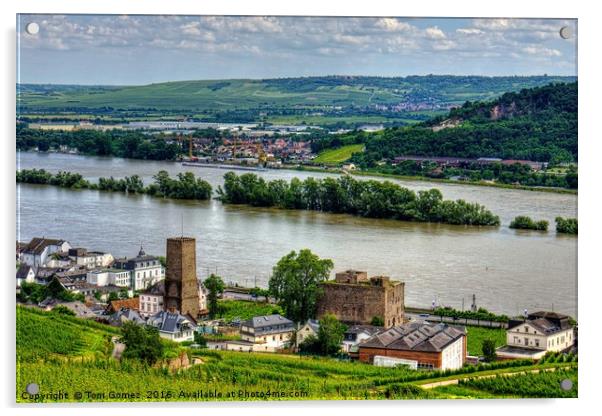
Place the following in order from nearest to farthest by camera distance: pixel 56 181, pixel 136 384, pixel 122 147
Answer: pixel 136 384 < pixel 56 181 < pixel 122 147

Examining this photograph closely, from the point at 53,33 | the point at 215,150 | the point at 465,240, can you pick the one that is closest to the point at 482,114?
the point at 465,240

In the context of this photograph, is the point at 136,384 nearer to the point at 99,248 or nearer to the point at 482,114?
the point at 99,248

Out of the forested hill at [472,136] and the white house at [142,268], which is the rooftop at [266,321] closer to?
the white house at [142,268]

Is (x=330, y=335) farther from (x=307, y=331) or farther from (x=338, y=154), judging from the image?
(x=338, y=154)

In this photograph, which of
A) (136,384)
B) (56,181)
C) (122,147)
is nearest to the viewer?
(136,384)

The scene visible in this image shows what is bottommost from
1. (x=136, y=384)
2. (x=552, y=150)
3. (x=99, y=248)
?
(x=136, y=384)

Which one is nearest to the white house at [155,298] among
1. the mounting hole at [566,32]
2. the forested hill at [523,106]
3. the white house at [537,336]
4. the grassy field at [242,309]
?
the grassy field at [242,309]

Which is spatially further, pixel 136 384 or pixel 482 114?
pixel 482 114
